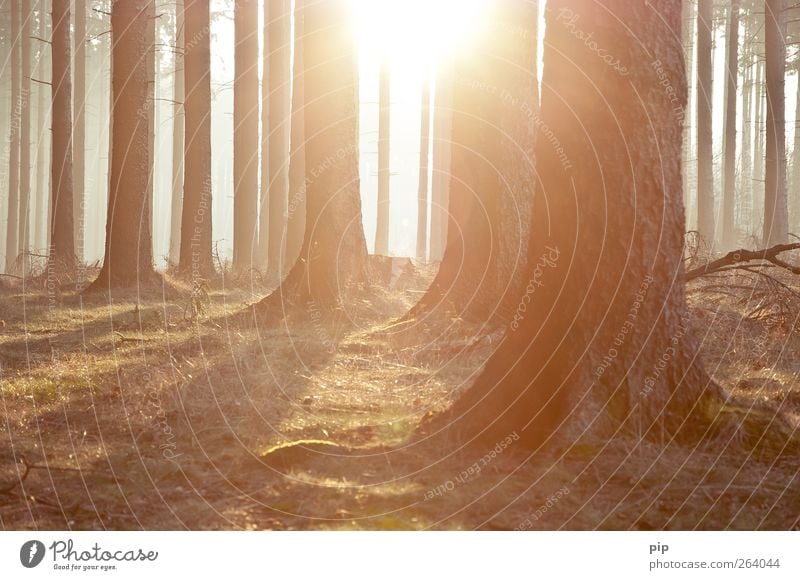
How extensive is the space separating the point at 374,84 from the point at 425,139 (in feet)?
8.61

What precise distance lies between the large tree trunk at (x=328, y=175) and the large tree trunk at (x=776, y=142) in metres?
9.97

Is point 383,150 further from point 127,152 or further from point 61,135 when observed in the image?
point 127,152

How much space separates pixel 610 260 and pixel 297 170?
14570 mm

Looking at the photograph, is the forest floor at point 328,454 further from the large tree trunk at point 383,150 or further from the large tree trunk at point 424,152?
the large tree trunk at point 424,152

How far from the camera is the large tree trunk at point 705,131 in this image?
19.7 m

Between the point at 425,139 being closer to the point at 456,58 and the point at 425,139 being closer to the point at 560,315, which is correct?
the point at 456,58

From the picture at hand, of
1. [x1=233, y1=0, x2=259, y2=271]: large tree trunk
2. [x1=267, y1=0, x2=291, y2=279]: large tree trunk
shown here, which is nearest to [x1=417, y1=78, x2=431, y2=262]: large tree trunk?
[x1=267, y1=0, x2=291, y2=279]: large tree trunk

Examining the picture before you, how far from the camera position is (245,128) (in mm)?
19891

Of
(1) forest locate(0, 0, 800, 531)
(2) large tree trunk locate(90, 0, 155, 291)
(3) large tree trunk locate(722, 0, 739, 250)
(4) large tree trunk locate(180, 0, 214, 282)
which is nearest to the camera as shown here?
(1) forest locate(0, 0, 800, 531)

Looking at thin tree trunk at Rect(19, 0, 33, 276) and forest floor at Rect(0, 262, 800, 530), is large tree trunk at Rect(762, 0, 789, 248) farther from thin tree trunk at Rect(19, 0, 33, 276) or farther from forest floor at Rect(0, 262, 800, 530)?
thin tree trunk at Rect(19, 0, 33, 276)

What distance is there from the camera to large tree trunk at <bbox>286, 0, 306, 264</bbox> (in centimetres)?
1606

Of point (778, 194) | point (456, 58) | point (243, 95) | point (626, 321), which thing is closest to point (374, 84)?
point (243, 95)

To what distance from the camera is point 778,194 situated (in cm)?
1756

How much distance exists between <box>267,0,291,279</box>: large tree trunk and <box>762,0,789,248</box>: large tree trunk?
11793 millimetres
